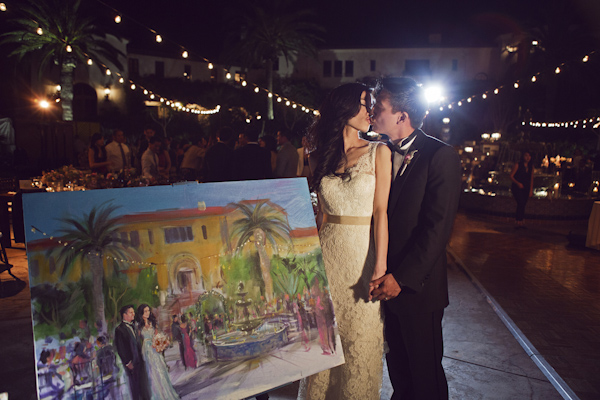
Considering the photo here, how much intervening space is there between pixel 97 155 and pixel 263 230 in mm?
7926

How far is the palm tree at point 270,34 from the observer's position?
28031 mm

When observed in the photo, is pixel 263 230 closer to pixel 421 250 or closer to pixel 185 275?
pixel 185 275

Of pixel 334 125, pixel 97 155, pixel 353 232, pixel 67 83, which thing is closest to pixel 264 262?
pixel 353 232

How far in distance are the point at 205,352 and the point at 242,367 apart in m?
0.16

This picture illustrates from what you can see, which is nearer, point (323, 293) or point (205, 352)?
point (205, 352)

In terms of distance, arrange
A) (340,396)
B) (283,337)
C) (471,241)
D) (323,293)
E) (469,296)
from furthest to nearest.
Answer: (471,241)
(469,296)
(340,396)
(323,293)
(283,337)

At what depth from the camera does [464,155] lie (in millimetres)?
23172

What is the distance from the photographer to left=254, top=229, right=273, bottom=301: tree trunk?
6.51ft

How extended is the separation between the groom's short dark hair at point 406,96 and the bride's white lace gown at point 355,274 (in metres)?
0.26

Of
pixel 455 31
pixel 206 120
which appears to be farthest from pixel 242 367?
pixel 455 31

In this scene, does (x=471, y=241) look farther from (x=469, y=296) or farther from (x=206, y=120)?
(x=206, y=120)

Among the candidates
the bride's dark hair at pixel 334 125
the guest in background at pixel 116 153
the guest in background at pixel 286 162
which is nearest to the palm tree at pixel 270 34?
the guest in background at pixel 116 153

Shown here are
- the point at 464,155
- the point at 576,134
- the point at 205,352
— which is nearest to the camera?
the point at 205,352

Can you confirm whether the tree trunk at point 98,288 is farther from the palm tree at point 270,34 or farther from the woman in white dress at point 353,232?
the palm tree at point 270,34
